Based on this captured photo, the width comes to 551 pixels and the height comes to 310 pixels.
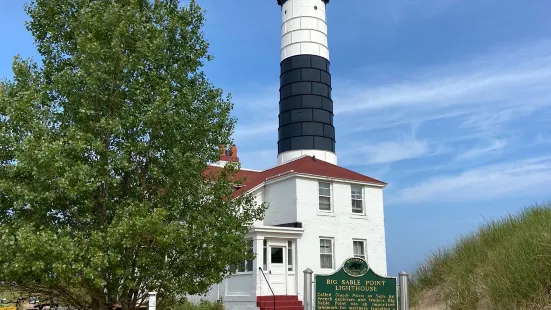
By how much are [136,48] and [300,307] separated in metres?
13.6

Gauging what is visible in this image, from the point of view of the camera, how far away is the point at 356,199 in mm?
23922

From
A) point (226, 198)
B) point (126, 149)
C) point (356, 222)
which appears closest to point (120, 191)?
point (126, 149)

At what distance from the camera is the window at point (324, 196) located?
23031 millimetres

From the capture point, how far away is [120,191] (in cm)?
1009

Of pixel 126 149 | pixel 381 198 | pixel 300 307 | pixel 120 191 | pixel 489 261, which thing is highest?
pixel 381 198

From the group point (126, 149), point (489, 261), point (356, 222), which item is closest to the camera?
point (126, 149)

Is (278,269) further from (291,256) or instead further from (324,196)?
(324,196)

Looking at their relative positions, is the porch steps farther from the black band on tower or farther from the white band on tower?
the white band on tower

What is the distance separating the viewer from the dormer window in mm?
23844

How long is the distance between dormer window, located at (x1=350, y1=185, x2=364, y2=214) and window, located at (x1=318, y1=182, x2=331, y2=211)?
1318 mm

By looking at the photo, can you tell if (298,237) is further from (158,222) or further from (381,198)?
(158,222)

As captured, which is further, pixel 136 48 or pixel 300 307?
pixel 300 307

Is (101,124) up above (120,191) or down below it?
above

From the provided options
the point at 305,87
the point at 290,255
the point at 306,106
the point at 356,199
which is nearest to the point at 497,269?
the point at 290,255
